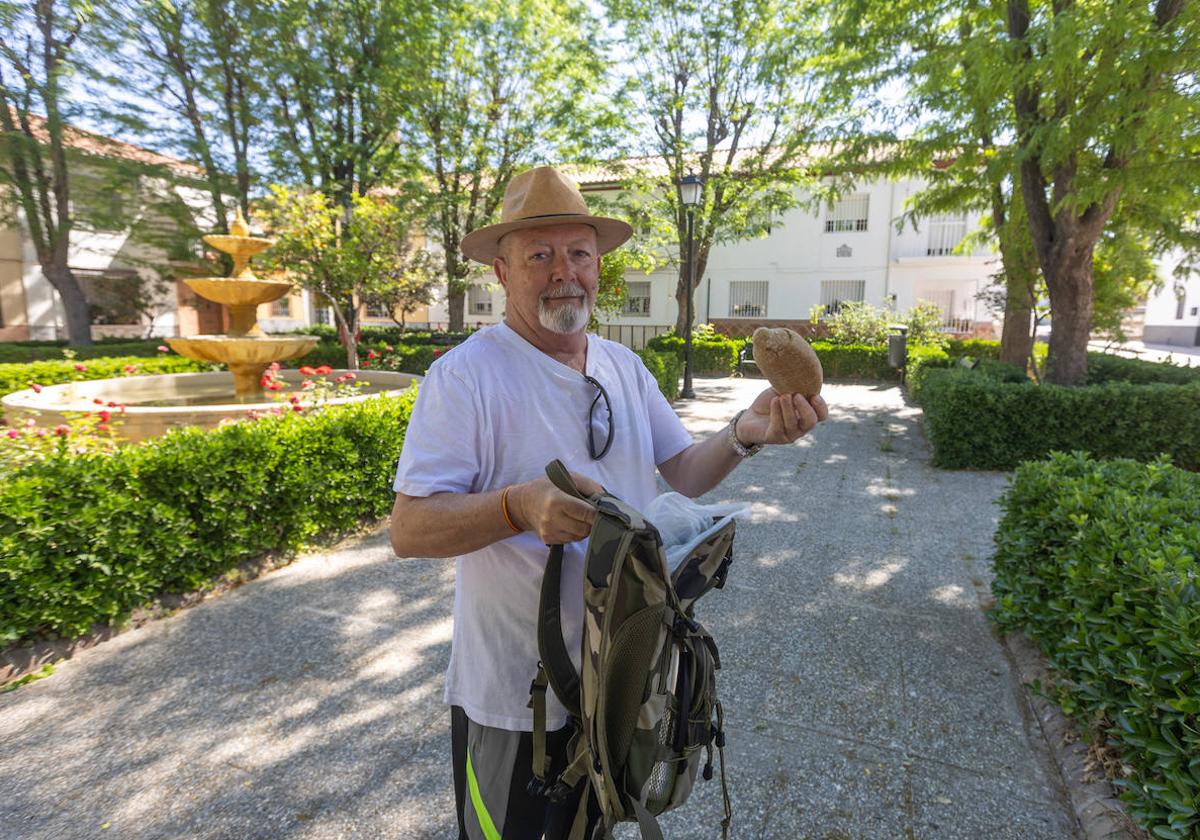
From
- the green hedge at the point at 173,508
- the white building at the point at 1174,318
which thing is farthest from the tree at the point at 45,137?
the white building at the point at 1174,318

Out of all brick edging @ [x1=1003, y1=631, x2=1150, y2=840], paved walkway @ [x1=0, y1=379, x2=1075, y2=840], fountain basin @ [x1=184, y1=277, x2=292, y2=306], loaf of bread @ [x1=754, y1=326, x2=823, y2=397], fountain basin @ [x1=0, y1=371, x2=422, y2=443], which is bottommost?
paved walkway @ [x1=0, y1=379, x2=1075, y2=840]

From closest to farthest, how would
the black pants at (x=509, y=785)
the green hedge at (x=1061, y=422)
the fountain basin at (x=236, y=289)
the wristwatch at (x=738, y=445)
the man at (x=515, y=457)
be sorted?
the man at (x=515, y=457) → the black pants at (x=509, y=785) → the wristwatch at (x=738, y=445) → the green hedge at (x=1061, y=422) → the fountain basin at (x=236, y=289)

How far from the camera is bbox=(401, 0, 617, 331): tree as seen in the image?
16344 mm

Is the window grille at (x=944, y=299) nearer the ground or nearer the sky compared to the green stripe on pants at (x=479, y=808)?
nearer the sky

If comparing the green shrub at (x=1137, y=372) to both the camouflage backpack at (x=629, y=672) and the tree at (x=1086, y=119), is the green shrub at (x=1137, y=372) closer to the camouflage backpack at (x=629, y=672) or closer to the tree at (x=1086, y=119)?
the tree at (x=1086, y=119)

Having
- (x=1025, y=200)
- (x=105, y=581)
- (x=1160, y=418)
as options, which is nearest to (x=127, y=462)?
(x=105, y=581)

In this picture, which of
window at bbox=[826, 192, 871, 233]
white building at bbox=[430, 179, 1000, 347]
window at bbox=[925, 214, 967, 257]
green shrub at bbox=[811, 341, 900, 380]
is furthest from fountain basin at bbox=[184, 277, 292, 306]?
window at bbox=[925, 214, 967, 257]

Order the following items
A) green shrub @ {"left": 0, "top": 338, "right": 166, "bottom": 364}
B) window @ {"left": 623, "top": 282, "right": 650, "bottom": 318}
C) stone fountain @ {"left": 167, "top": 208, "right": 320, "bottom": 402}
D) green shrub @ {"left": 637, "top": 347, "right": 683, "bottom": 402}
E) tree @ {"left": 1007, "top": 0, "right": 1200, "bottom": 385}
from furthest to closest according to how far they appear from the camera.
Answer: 1. window @ {"left": 623, "top": 282, "right": 650, "bottom": 318}
2. green shrub @ {"left": 0, "top": 338, "right": 166, "bottom": 364}
3. green shrub @ {"left": 637, "top": 347, "right": 683, "bottom": 402}
4. stone fountain @ {"left": 167, "top": 208, "right": 320, "bottom": 402}
5. tree @ {"left": 1007, "top": 0, "right": 1200, "bottom": 385}

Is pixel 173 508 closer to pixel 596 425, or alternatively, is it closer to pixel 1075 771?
pixel 596 425

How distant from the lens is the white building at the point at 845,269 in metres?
25.5

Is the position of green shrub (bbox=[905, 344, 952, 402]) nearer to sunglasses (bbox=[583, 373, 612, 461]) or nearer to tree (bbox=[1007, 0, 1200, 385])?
tree (bbox=[1007, 0, 1200, 385])

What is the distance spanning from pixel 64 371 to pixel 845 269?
25.7 meters

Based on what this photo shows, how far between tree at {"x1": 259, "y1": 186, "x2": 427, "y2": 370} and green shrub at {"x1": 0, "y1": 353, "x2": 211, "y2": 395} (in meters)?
2.74

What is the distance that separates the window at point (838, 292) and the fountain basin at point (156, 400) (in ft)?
69.6
